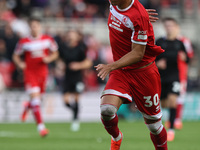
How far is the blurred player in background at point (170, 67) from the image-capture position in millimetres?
11453

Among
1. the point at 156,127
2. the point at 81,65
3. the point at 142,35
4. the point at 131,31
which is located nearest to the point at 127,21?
the point at 131,31

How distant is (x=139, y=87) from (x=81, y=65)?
7.89 metres

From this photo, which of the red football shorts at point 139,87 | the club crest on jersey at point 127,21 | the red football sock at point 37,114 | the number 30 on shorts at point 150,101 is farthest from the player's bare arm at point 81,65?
the club crest on jersey at point 127,21

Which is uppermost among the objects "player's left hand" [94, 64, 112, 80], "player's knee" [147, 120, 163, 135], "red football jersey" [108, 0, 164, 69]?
"red football jersey" [108, 0, 164, 69]

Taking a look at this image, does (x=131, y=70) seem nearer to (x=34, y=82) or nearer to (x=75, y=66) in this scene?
(x=34, y=82)

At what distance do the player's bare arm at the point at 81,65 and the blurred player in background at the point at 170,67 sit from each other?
311 centimetres

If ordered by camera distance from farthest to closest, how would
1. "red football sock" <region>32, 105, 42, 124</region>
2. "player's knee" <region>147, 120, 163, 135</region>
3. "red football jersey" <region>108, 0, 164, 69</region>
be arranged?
"red football sock" <region>32, 105, 42, 124</region> → "player's knee" <region>147, 120, 163, 135</region> → "red football jersey" <region>108, 0, 164, 69</region>

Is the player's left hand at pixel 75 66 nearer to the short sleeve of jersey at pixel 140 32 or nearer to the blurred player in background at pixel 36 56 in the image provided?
the blurred player in background at pixel 36 56

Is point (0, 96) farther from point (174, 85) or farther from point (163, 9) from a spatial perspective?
point (163, 9)

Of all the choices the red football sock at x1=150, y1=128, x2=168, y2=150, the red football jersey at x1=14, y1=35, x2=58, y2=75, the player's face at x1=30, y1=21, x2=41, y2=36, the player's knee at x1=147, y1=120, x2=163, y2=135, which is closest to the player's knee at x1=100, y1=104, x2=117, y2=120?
the player's knee at x1=147, y1=120, x2=163, y2=135

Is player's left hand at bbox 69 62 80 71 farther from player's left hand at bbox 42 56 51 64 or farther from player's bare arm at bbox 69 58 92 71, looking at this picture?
player's left hand at bbox 42 56 51 64

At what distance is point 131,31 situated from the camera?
634 centimetres

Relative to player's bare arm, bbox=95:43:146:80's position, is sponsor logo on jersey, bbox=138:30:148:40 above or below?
above

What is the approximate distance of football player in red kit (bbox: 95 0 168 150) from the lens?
6.23 metres
